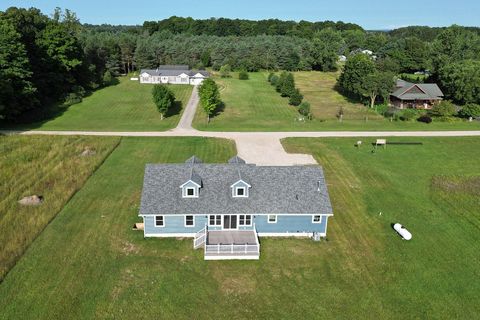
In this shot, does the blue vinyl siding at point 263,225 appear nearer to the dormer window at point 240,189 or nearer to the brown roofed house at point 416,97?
the dormer window at point 240,189

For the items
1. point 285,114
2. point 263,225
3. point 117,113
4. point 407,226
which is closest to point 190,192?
point 263,225

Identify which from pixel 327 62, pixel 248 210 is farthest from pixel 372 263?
pixel 327 62

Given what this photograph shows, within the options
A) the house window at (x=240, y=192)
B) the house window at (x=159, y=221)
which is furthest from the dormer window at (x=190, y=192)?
the house window at (x=240, y=192)

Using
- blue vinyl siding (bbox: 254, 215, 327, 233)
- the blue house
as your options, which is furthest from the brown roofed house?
blue vinyl siding (bbox: 254, 215, 327, 233)

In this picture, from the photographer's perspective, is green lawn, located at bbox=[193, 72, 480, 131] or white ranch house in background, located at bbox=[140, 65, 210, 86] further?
white ranch house in background, located at bbox=[140, 65, 210, 86]

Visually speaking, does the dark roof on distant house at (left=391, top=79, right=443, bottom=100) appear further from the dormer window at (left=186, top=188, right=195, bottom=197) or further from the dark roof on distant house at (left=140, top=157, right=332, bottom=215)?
the dormer window at (left=186, top=188, right=195, bottom=197)
